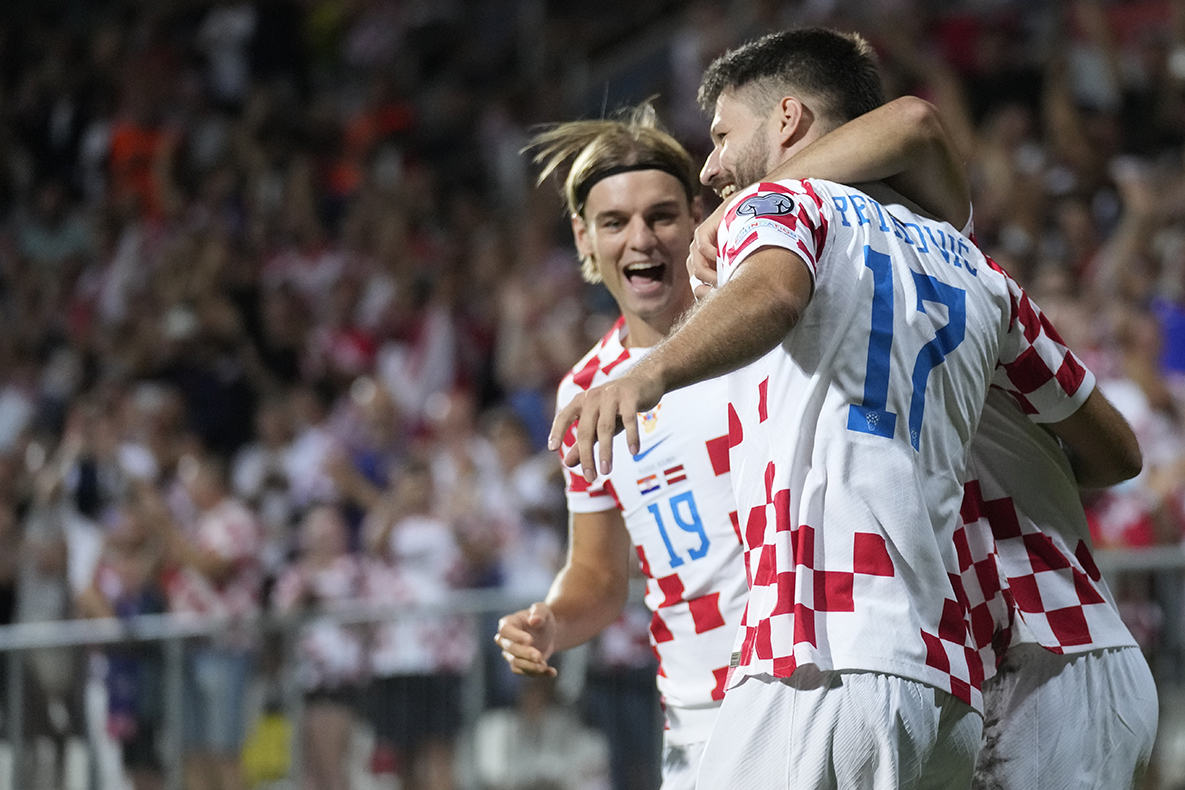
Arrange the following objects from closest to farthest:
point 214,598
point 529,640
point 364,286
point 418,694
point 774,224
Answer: point 774,224, point 529,640, point 418,694, point 214,598, point 364,286

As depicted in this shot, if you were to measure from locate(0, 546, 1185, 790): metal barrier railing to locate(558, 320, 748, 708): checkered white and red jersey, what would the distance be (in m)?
2.95

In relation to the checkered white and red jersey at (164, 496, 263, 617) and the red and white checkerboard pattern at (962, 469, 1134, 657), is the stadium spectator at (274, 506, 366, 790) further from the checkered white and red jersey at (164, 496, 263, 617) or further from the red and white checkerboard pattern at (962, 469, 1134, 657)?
the red and white checkerboard pattern at (962, 469, 1134, 657)

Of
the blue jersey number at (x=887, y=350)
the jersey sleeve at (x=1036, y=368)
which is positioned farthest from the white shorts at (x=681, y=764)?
the blue jersey number at (x=887, y=350)

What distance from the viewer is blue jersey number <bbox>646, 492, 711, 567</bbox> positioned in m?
3.88

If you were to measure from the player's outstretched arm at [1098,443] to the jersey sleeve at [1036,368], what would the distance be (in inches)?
1.8

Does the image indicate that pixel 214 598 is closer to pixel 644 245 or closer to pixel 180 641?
pixel 180 641

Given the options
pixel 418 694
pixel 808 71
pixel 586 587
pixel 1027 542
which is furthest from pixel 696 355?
pixel 418 694

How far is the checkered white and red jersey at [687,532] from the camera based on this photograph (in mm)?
3867

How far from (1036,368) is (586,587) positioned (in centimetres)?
151

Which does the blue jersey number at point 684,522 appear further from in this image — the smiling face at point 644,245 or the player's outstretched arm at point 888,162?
the player's outstretched arm at point 888,162

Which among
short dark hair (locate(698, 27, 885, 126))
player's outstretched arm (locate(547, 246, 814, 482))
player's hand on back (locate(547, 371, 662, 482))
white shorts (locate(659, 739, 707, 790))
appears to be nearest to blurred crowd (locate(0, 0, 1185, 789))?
white shorts (locate(659, 739, 707, 790))

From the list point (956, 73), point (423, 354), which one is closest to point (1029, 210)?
point (956, 73)

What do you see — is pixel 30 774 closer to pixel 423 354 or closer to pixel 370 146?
pixel 423 354

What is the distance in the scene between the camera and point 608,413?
2.27 m
